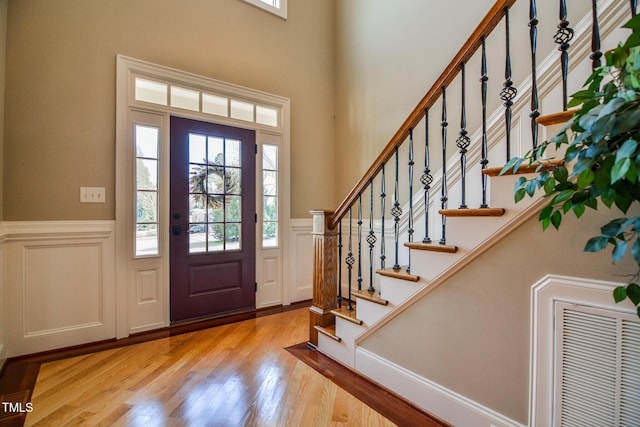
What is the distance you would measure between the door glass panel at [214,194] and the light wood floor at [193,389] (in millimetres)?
1002

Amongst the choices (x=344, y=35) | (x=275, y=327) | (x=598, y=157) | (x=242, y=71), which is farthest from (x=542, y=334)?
(x=344, y=35)

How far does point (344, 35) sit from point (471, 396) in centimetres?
404

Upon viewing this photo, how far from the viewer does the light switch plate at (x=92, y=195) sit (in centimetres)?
258

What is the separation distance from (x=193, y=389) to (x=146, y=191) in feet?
5.77

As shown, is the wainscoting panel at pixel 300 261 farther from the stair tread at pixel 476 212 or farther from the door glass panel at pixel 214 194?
the stair tread at pixel 476 212

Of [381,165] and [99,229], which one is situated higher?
[381,165]

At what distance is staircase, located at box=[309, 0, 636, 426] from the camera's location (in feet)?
4.59

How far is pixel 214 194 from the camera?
126 inches

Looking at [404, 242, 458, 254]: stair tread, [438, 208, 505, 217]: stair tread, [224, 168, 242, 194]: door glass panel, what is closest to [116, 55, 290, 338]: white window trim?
[224, 168, 242, 194]: door glass panel

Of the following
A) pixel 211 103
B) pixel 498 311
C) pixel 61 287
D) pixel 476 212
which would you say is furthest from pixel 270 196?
pixel 498 311

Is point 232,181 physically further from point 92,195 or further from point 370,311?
point 370,311

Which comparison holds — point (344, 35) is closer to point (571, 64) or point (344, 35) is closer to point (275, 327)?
point (571, 64)

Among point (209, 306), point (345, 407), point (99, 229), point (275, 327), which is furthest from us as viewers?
point (209, 306)

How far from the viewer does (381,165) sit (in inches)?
80.4
